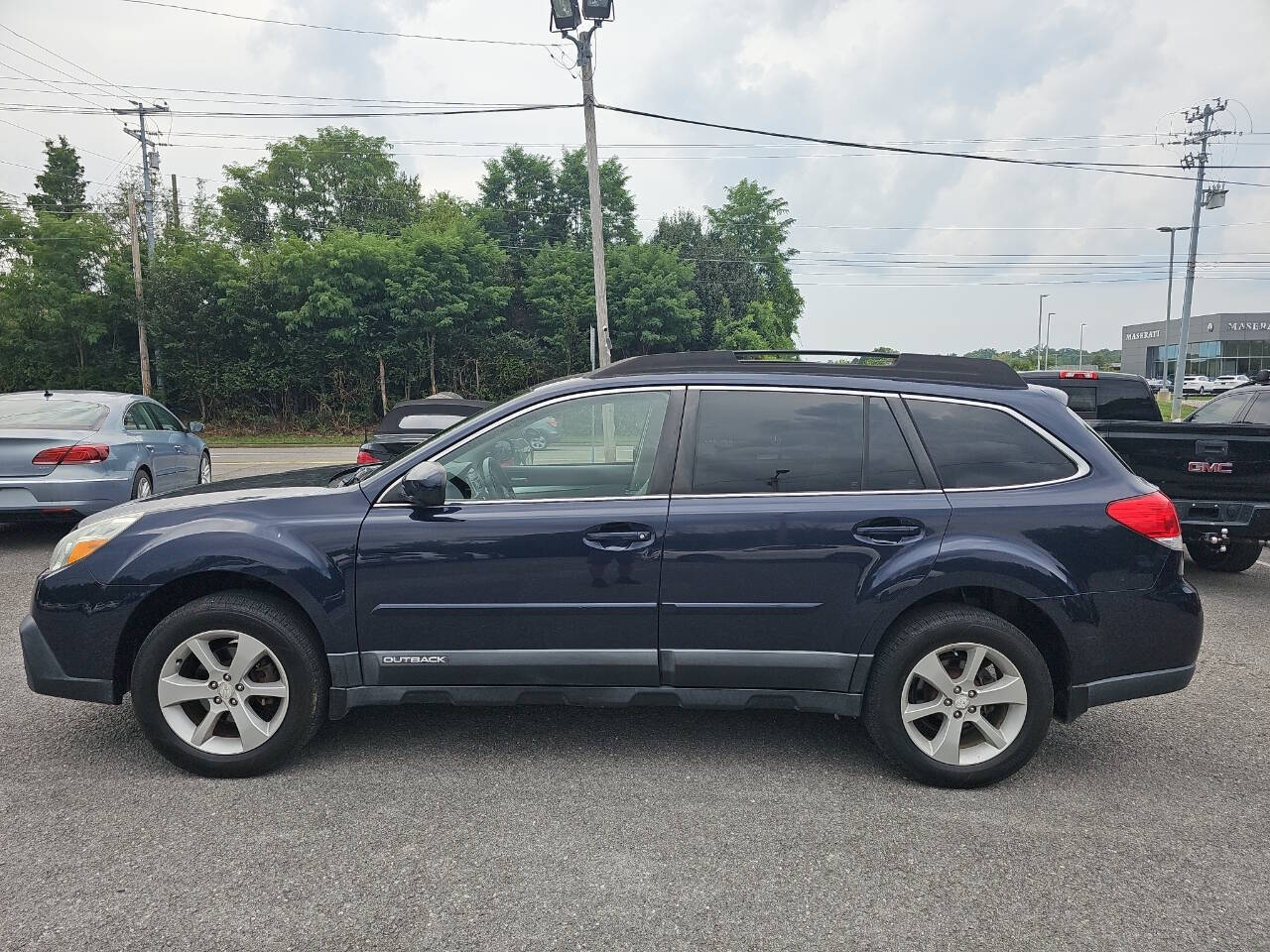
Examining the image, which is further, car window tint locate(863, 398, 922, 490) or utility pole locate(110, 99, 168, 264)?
utility pole locate(110, 99, 168, 264)

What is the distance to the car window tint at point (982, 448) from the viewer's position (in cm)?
338

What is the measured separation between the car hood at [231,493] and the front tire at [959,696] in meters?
2.48

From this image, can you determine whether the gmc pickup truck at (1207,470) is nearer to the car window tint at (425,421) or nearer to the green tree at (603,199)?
the car window tint at (425,421)

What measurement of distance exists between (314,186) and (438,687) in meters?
47.3

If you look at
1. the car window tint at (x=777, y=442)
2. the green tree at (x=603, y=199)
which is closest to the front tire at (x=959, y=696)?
the car window tint at (x=777, y=442)

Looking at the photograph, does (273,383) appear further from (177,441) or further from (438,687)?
Answer: (438,687)

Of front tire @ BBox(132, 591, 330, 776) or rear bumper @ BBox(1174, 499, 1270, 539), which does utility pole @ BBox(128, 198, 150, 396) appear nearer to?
front tire @ BBox(132, 591, 330, 776)

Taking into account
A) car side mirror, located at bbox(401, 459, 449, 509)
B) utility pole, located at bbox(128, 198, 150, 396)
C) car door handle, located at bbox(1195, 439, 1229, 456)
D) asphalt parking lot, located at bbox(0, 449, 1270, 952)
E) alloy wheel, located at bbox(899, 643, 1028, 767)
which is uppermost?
utility pole, located at bbox(128, 198, 150, 396)

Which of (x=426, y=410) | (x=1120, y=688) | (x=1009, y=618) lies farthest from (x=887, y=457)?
(x=426, y=410)

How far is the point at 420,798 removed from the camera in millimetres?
3207

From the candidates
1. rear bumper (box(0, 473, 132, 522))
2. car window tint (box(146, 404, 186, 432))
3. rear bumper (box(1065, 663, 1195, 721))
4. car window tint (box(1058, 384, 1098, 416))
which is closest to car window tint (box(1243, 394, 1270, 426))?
car window tint (box(1058, 384, 1098, 416))

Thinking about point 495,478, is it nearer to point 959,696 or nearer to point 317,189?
point 959,696

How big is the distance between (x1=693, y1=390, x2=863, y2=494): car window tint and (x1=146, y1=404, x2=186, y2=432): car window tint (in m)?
8.25

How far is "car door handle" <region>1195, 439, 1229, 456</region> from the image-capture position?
619cm
